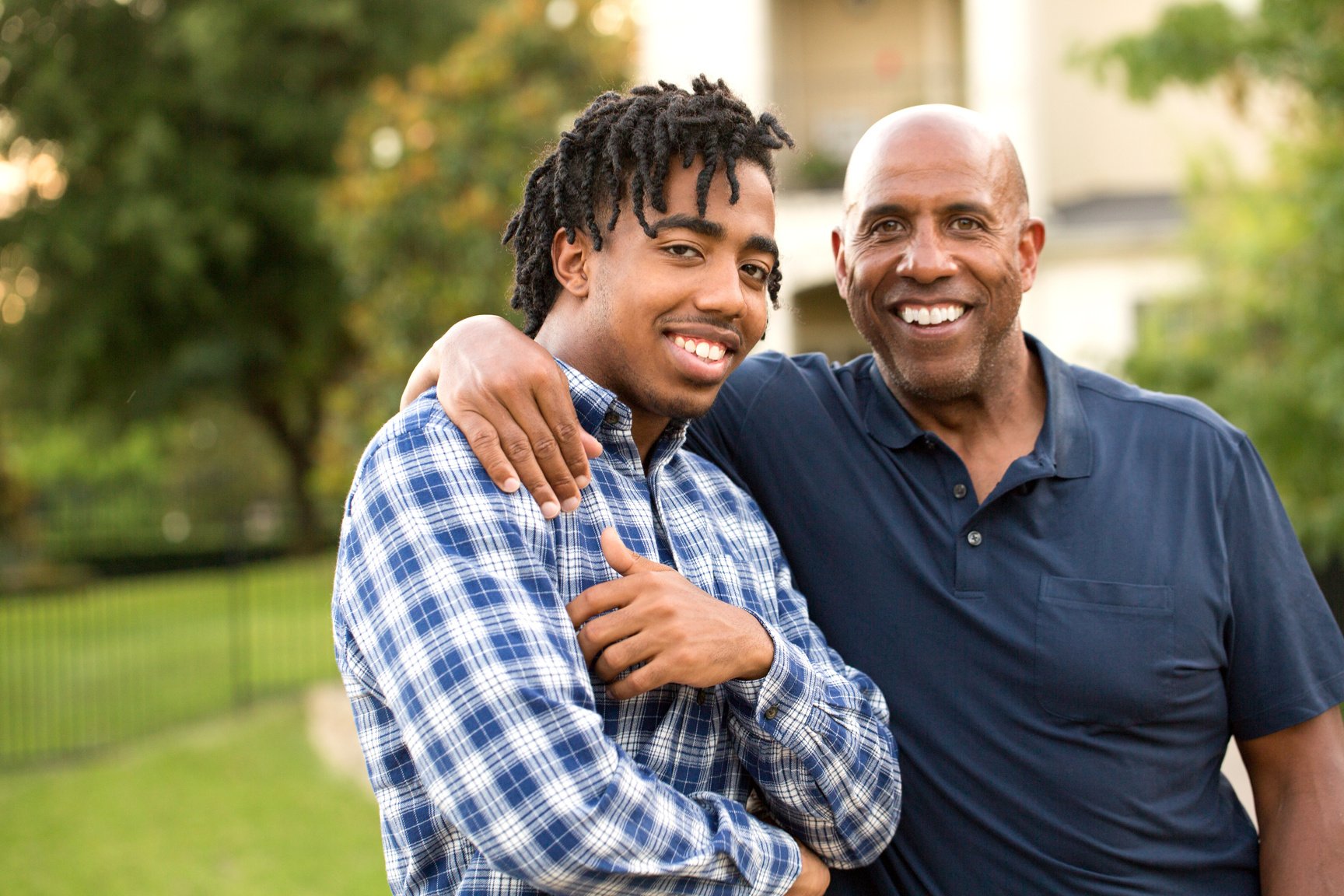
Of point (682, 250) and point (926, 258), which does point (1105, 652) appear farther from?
point (682, 250)

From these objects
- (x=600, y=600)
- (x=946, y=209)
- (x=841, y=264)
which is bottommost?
(x=600, y=600)

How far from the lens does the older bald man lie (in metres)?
2.59

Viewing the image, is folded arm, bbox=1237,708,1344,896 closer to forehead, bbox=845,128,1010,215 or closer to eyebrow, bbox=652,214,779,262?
forehead, bbox=845,128,1010,215

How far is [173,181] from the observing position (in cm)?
1964

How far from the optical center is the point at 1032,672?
8.59 ft

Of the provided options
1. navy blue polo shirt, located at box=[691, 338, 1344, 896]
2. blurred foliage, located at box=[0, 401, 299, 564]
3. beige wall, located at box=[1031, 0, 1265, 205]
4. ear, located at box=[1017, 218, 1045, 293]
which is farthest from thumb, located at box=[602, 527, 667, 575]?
beige wall, located at box=[1031, 0, 1265, 205]

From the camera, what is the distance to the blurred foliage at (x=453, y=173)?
11672 millimetres

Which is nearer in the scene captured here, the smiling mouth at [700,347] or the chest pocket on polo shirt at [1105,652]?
the smiling mouth at [700,347]

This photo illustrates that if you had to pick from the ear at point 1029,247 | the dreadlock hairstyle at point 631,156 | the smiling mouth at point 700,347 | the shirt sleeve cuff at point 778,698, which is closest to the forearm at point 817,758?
the shirt sleeve cuff at point 778,698

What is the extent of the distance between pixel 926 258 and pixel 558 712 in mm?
1495

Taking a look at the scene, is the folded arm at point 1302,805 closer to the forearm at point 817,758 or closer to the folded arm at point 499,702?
the forearm at point 817,758

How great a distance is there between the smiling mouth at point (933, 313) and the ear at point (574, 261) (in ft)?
2.85

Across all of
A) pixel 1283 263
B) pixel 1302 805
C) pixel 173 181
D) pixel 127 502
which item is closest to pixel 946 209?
pixel 1302 805

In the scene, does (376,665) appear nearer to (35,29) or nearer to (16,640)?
(16,640)
